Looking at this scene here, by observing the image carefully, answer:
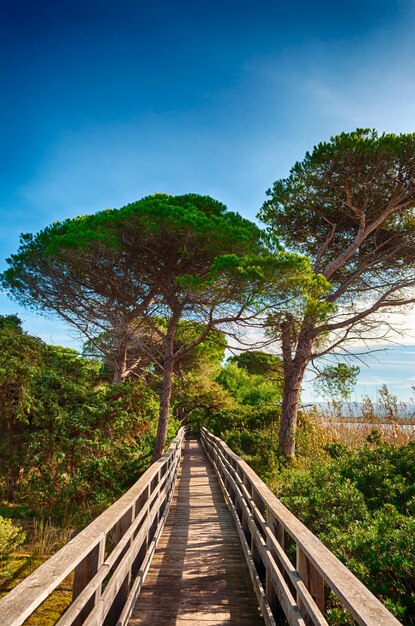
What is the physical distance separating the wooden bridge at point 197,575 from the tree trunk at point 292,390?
17.1 feet

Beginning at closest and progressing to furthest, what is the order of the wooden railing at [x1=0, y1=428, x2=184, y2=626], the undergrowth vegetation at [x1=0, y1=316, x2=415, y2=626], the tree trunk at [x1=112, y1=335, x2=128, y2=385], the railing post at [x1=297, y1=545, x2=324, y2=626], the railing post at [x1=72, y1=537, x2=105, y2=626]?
the wooden railing at [x1=0, y1=428, x2=184, y2=626], the railing post at [x1=297, y1=545, x2=324, y2=626], the railing post at [x1=72, y1=537, x2=105, y2=626], the undergrowth vegetation at [x1=0, y1=316, x2=415, y2=626], the tree trunk at [x1=112, y1=335, x2=128, y2=385]

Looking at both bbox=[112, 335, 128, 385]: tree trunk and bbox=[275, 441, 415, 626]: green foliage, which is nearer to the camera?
bbox=[275, 441, 415, 626]: green foliage

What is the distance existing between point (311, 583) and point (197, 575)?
2.42 metres

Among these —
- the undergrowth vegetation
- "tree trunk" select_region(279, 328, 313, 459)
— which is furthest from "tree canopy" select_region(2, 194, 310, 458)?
"tree trunk" select_region(279, 328, 313, 459)

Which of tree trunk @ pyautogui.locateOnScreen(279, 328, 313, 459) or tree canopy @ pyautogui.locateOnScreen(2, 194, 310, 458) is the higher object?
tree canopy @ pyautogui.locateOnScreen(2, 194, 310, 458)

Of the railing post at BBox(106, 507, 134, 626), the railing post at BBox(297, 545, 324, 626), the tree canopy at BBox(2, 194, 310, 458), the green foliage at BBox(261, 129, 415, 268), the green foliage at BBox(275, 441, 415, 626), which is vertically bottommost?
the railing post at BBox(106, 507, 134, 626)

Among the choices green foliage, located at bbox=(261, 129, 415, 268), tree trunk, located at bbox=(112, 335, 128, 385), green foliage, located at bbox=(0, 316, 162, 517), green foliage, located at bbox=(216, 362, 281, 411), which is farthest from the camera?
green foliage, located at bbox=(216, 362, 281, 411)

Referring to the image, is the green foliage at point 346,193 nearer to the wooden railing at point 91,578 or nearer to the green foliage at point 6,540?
the wooden railing at point 91,578

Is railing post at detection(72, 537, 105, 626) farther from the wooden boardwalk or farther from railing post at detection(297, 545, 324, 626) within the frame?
railing post at detection(297, 545, 324, 626)

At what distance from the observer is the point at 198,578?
404cm

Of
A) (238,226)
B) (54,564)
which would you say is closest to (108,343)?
(238,226)

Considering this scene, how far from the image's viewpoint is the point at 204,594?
12.0ft

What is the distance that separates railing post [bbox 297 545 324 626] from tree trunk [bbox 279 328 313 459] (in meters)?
9.04

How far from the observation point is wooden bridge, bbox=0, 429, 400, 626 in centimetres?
169
